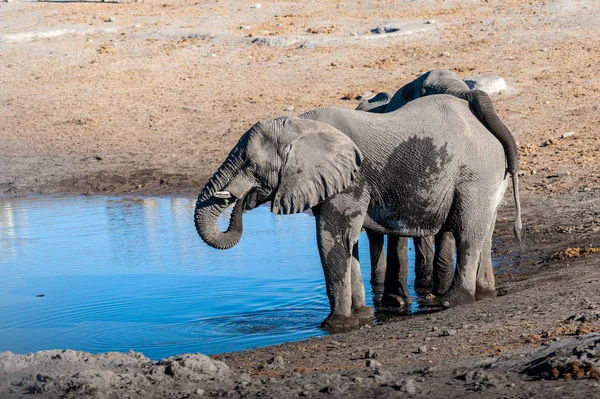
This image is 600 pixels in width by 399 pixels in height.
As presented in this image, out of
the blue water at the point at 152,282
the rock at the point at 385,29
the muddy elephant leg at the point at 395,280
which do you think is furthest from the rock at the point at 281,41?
the muddy elephant leg at the point at 395,280

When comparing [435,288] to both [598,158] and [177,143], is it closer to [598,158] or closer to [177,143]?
[598,158]

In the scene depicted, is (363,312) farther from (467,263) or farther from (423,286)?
(423,286)

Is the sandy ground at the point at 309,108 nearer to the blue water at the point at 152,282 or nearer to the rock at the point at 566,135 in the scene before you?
the rock at the point at 566,135

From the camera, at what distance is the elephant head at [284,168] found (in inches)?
315

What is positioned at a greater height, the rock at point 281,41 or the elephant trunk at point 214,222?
the rock at point 281,41

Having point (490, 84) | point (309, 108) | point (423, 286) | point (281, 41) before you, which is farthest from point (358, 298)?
point (281, 41)

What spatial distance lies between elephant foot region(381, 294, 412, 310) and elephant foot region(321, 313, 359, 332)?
2.97 feet

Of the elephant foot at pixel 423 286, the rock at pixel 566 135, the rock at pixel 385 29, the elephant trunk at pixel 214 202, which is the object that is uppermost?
the rock at pixel 385 29

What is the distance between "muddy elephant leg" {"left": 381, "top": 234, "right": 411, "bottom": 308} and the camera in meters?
9.19

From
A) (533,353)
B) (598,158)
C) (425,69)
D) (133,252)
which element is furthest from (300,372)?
(425,69)

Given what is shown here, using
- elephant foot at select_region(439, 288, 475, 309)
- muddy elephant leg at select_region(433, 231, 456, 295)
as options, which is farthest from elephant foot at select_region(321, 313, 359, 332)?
muddy elephant leg at select_region(433, 231, 456, 295)

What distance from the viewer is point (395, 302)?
363 inches

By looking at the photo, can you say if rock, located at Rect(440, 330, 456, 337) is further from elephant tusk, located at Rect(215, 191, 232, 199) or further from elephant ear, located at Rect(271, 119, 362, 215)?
elephant tusk, located at Rect(215, 191, 232, 199)

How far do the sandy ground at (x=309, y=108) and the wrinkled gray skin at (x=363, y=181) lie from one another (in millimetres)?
559
